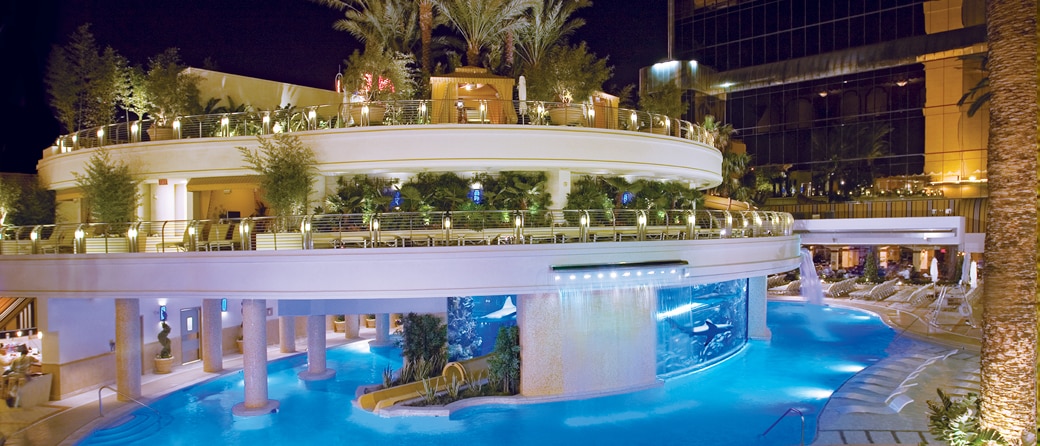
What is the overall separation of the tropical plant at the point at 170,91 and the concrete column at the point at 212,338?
23.5ft

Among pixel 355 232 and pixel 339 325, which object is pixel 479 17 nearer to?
pixel 355 232

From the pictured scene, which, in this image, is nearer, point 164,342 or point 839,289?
point 164,342

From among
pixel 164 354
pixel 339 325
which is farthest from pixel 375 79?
pixel 164 354

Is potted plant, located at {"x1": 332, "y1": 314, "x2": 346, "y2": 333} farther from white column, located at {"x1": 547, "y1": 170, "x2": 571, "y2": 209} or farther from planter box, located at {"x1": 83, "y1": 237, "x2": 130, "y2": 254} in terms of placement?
planter box, located at {"x1": 83, "y1": 237, "x2": 130, "y2": 254}

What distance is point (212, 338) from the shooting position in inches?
859

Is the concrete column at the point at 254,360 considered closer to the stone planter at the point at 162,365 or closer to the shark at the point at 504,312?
the stone planter at the point at 162,365

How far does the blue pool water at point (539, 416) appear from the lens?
15.1 m

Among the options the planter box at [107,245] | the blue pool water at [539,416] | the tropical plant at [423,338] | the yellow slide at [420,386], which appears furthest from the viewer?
the tropical plant at [423,338]

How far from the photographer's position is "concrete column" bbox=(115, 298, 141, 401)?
724 inches

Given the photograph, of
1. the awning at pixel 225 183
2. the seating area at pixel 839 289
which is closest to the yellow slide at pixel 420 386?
the awning at pixel 225 183

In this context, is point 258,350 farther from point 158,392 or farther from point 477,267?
point 477,267

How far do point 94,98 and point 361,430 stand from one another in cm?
1958

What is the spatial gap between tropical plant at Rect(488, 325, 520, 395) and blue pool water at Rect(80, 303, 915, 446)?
96 cm

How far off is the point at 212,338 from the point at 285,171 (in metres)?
6.21
